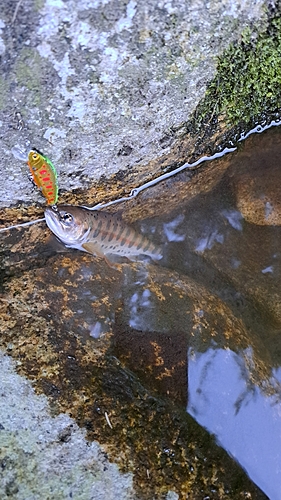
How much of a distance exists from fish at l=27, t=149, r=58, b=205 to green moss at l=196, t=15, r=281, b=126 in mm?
1018

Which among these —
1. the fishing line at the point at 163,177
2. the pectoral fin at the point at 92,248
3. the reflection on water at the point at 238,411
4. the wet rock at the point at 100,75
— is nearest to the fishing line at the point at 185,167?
the fishing line at the point at 163,177

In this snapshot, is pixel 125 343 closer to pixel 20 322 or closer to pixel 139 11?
pixel 20 322

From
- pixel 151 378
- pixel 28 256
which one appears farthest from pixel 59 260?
pixel 151 378

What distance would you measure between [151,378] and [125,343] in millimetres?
285

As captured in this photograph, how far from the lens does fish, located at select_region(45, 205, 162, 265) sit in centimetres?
307

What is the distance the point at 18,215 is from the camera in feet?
9.77

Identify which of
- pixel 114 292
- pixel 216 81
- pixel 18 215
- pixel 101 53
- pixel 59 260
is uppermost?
pixel 101 53

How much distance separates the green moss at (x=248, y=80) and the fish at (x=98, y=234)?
1.08m

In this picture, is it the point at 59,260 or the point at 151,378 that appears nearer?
the point at 151,378

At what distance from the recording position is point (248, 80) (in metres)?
2.78

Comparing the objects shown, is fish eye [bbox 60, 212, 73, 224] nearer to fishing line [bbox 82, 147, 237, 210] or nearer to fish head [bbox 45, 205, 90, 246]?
fish head [bbox 45, 205, 90, 246]

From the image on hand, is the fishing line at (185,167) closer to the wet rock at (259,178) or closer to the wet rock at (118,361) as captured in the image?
the wet rock at (259,178)

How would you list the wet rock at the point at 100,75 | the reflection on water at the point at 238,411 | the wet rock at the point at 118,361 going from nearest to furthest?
the wet rock at the point at 100,75 → the wet rock at the point at 118,361 → the reflection on water at the point at 238,411

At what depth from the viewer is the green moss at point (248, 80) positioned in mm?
2508
